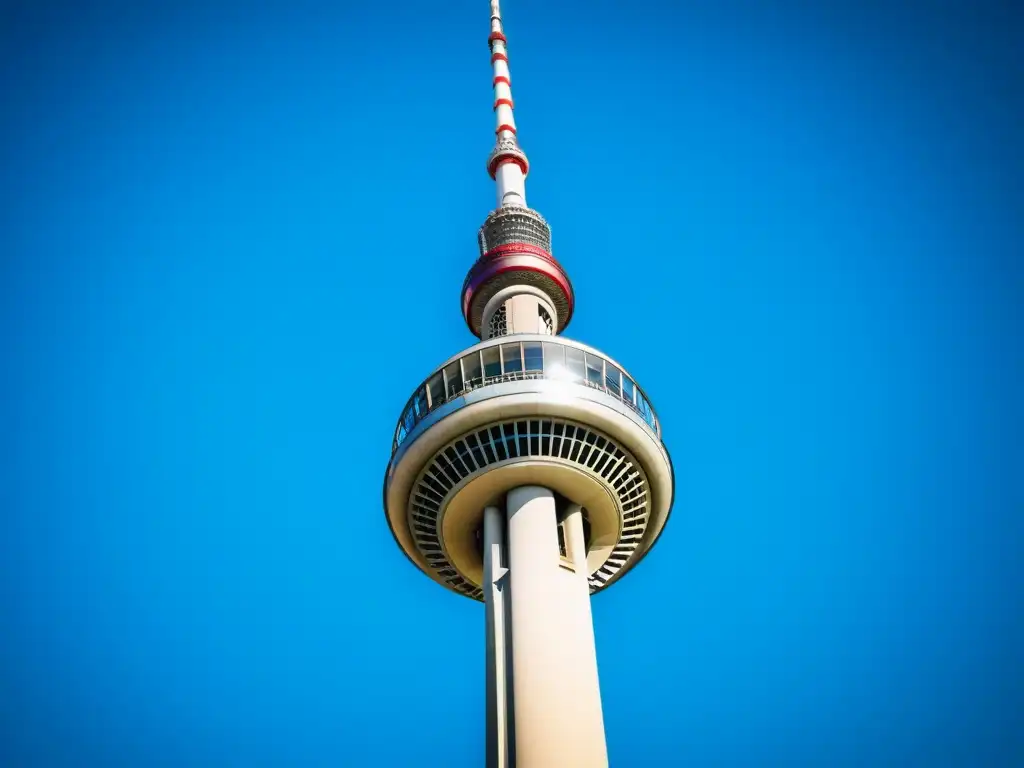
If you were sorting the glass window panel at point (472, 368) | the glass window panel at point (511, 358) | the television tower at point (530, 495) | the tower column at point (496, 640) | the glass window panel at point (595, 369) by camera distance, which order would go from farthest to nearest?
the glass window panel at point (595, 369)
the glass window panel at point (511, 358)
the glass window panel at point (472, 368)
the television tower at point (530, 495)
the tower column at point (496, 640)

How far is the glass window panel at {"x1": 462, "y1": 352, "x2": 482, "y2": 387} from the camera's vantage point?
29.9 meters

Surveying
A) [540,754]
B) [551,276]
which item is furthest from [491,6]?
[540,754]

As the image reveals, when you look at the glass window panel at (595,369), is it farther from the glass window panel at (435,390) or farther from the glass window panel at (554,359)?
the glass window panel at (435,390)

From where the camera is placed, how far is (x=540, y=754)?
73.7ft

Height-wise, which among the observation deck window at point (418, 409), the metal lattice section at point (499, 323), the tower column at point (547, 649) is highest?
the metal lattice section at point (499, 323)

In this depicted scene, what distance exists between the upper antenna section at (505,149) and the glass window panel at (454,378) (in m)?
19.1

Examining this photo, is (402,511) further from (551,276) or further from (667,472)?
(551,276)

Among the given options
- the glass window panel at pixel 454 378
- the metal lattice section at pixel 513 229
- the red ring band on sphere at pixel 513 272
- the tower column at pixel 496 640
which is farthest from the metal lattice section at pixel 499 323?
the tower column at pixel 496 640

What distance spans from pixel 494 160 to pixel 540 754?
3879 cm

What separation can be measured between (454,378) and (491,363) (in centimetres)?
154

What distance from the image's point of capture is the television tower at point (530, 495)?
82.5ft

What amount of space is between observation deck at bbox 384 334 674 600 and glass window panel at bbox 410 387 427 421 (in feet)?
0.14

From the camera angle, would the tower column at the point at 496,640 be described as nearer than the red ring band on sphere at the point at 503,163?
Yes

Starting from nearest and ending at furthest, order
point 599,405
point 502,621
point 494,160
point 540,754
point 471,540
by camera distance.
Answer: point 540,754, point 502,621, point 599,405, point 471,540, point 494,160
